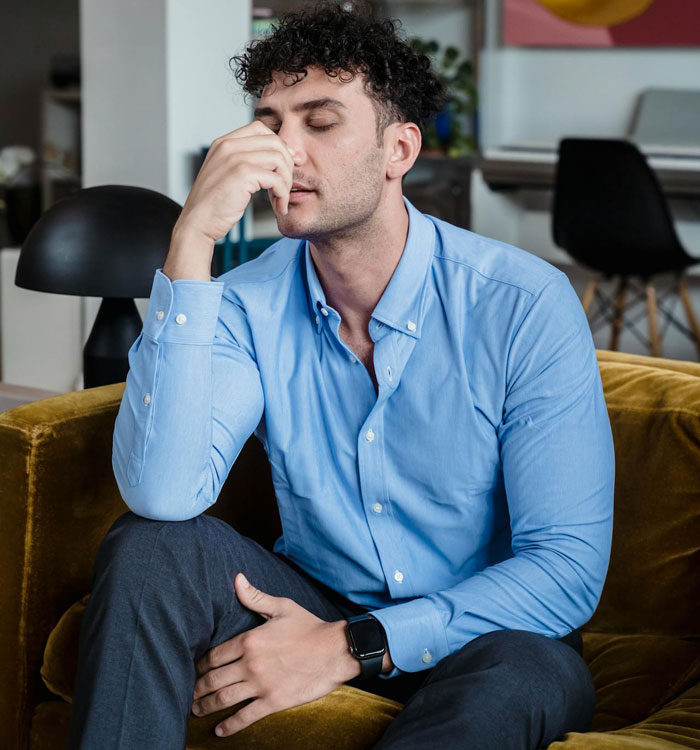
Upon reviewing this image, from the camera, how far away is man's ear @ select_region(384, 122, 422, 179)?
1.56 m

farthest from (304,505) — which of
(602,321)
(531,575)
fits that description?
(602,321)

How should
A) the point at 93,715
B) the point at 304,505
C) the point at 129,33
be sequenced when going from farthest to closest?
the point at 129,33 → the point at 304,505 → the point at 93,715

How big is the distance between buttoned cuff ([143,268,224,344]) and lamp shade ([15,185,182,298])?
1.35ft

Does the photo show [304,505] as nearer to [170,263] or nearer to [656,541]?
[170,263]

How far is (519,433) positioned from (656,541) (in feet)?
1.26

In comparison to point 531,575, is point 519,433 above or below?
above

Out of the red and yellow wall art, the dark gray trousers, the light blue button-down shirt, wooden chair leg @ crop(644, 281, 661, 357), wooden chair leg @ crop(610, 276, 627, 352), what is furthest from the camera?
the red and yellow wall art

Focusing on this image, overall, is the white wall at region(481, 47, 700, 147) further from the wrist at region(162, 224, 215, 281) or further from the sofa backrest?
the wrist at region(162, 224, 215, 281)

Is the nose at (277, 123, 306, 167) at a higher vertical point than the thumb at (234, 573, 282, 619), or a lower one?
higher

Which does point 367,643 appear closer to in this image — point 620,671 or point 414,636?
point 414,636

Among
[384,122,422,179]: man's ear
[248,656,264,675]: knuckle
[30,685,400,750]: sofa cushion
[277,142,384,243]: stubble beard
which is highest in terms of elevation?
[384,122,422,179]: man's ear

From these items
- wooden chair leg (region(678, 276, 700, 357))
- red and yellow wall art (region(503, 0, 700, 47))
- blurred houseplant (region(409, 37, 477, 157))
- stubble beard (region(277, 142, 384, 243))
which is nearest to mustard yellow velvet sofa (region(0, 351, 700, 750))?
stubble beard (region(277, 142, 384, 243))

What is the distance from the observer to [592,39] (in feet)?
17.3

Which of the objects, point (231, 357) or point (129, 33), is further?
point (129, 33)
